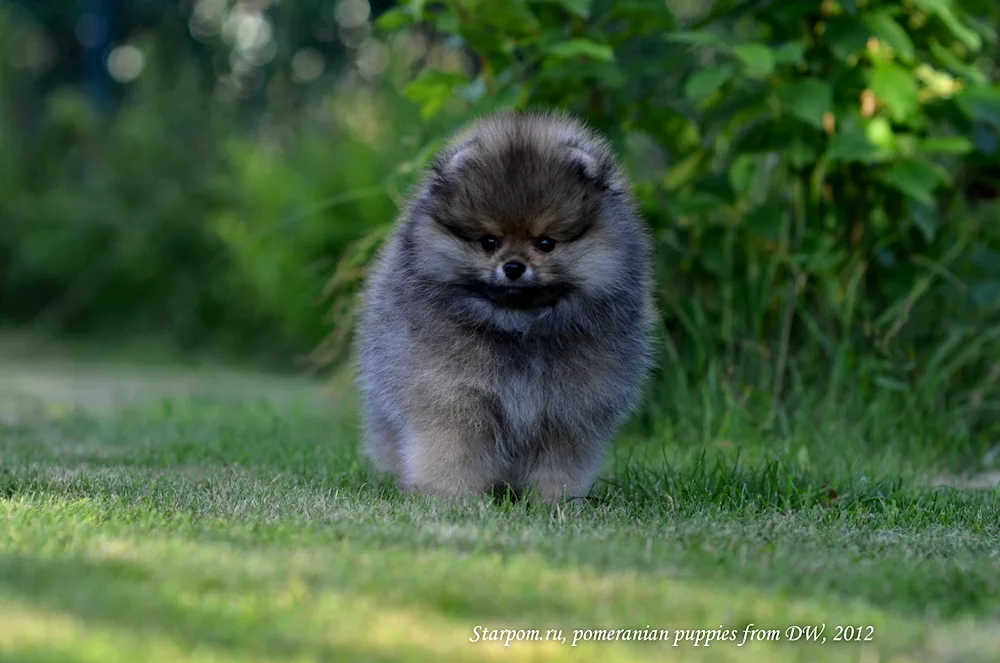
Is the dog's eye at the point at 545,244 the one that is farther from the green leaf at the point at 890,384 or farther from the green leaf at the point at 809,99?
the green leaf at the point at 890,384

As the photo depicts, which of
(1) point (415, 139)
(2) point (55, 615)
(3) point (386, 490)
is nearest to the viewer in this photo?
(2) point (55, 615)

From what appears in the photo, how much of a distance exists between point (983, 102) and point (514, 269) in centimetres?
256

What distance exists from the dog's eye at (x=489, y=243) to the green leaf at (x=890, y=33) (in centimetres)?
227

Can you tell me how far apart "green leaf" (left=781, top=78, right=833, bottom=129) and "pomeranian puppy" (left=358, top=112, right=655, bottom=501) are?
1.35 metres

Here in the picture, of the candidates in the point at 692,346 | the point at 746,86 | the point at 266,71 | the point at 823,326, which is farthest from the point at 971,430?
the point at 266,71

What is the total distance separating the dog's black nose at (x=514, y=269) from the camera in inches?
135

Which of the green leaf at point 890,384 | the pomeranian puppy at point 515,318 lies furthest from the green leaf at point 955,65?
the pomeranian puppy at point 515,318

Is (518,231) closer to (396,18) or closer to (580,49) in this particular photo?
(580,49)

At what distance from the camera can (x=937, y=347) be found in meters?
5.47

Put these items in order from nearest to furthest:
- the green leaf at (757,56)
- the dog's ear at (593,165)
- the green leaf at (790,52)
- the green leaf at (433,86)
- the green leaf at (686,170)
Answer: the dog's ear at (593,165), the green leaf at (757,56), the green leaf at (790,52), the green leaf at (433,86), the green leaf at (686,170)

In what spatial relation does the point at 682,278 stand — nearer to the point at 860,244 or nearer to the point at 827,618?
the point at 860,244

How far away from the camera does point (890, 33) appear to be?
484 cm

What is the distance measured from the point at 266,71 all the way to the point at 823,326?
12017mm

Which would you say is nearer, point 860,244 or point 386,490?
point 386,490
